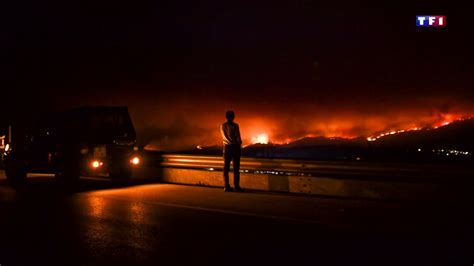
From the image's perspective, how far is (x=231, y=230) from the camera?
7820 millimetres

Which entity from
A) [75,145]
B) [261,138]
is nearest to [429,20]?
[261,138]

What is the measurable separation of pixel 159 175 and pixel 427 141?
11270mm

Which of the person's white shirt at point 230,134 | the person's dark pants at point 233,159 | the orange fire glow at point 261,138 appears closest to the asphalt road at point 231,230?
the person's dark pants at point 233,159

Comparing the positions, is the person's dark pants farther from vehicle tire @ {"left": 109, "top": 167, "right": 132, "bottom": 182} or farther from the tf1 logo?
the tf1 logo

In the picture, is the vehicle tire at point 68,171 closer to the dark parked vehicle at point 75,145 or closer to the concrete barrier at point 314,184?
the dark parked vehicle at point 75,145

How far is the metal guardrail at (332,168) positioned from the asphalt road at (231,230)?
57 centimetres

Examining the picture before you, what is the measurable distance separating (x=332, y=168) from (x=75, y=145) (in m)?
7.31

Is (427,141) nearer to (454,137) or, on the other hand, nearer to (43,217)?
(454,137)

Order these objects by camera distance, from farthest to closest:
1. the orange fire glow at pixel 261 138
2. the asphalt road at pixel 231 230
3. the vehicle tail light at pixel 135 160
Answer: the orange fire glow at pixel 261 138 → the vehicle tail light at pixel 135 160 → the asphalt road at pixel 231 230

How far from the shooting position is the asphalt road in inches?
245

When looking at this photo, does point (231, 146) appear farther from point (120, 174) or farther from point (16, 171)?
point (16, 171)

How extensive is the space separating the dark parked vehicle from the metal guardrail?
1.62m

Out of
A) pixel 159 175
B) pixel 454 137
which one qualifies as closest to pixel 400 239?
pixel 159 175

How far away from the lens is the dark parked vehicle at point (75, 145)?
14.5m
